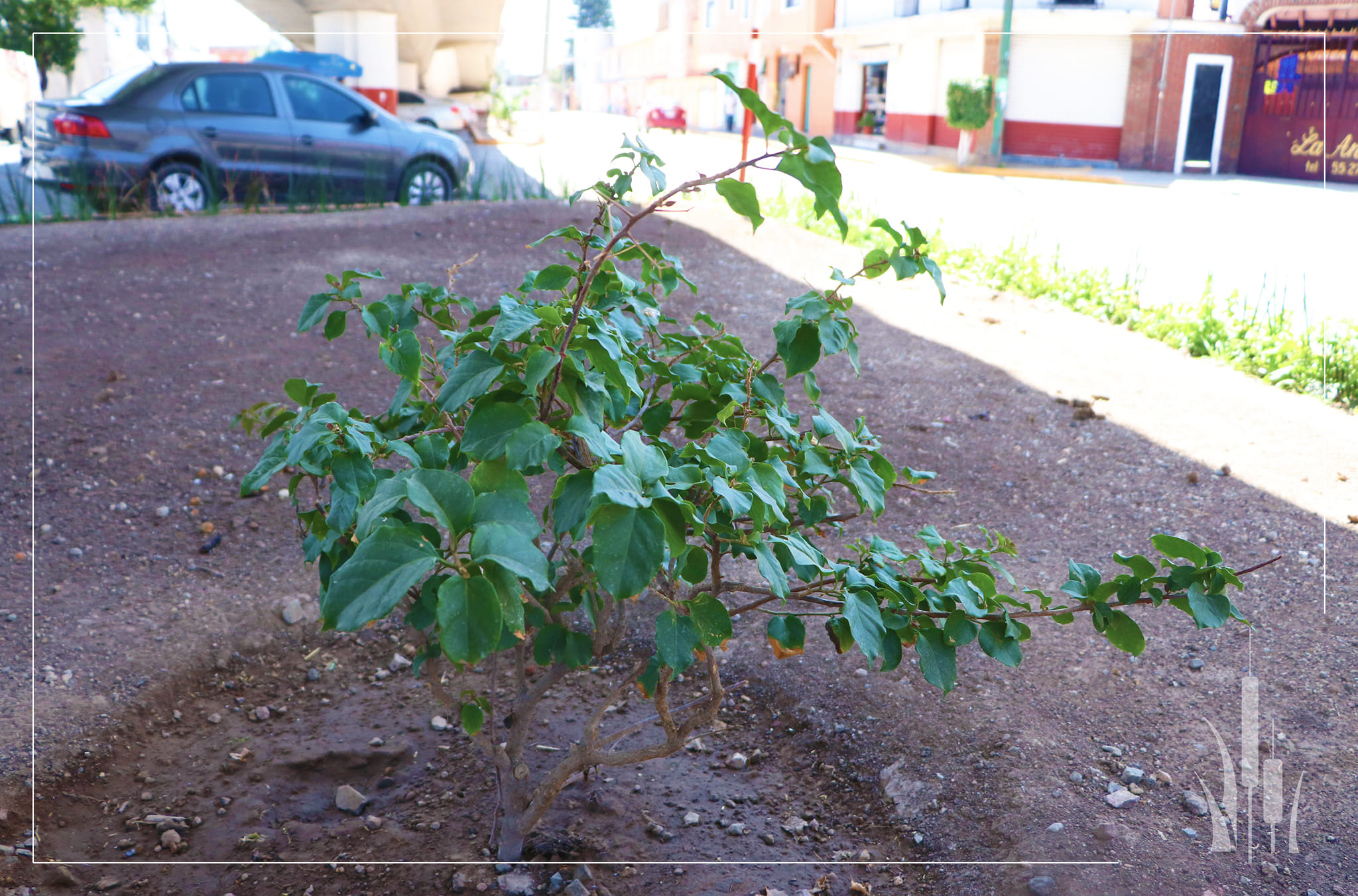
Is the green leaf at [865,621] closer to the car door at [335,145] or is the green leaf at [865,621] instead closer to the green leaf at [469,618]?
the green leaf at [469,618]

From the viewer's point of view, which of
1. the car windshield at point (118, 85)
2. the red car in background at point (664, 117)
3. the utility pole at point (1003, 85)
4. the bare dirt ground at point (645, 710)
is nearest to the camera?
the bare dirt ground at point (645, 710)

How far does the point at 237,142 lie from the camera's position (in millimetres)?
6395

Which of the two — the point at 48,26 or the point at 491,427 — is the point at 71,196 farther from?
the point at 491,427

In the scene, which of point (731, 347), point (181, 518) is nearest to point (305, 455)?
point (731, 347)

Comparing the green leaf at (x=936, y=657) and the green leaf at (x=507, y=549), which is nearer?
the green leaf at (x=507, y=549)

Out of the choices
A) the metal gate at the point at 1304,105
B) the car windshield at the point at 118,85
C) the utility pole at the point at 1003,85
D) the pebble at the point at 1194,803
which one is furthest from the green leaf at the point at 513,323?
the car windshield at the point at 118,85

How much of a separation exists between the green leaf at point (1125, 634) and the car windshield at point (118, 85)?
4.69 meters

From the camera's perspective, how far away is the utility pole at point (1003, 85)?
3.28 metres

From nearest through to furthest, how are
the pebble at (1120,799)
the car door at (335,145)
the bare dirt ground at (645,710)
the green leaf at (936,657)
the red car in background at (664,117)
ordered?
the green leaf at (936,657)
the bare dirt ground at (645,710)
the pebble at (1120,799)
the red car in background at (664,117)
the car door at (335,145)

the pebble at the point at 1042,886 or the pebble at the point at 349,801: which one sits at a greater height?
the pebble at the point at 1042,886

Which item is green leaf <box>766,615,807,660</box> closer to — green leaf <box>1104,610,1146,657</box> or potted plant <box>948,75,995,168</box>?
green leaf <box>1104,610,1146,657</box>

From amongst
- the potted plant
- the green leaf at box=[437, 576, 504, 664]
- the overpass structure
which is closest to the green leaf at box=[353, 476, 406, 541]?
the green leaf at box=[437, 576, 504, 664]

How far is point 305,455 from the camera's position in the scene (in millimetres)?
1259

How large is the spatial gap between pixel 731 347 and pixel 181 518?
1966 millimetres
